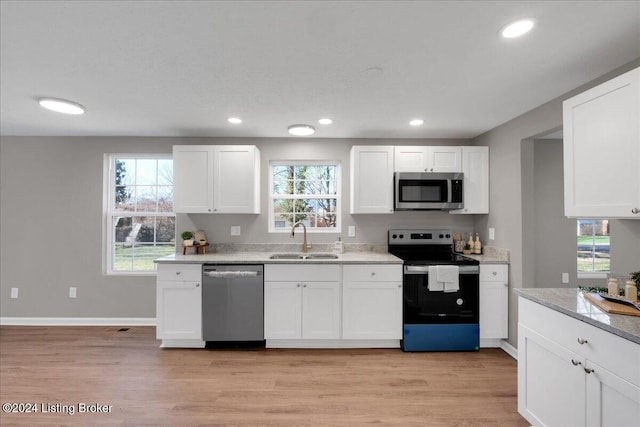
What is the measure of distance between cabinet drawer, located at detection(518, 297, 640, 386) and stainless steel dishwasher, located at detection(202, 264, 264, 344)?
7.28 feet

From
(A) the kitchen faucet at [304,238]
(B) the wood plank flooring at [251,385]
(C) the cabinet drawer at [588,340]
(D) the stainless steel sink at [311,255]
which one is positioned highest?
(A) the kitchen faucet at [304,238]

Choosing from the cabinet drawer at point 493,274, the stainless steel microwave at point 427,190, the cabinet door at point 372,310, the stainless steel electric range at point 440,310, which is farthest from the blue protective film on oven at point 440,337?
the stainless steel microwave at point 427,190

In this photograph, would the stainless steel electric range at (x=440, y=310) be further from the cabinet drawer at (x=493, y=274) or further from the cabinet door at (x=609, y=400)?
the cabinet door at (x=609, y=400)

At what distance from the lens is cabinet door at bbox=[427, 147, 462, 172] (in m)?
3.28

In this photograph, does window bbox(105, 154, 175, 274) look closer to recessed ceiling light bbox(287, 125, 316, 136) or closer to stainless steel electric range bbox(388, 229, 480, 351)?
recessed ceiling light bbox(287, 125, 316, 136)

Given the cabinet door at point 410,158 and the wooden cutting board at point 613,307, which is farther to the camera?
the cabinet door at point 410,158

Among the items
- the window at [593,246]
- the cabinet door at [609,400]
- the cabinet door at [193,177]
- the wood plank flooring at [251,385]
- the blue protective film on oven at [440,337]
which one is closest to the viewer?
the cabinet door at [609,400]

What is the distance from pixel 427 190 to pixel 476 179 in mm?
573

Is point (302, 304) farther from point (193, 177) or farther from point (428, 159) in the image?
point (428, 159)

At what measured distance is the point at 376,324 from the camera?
2908mm

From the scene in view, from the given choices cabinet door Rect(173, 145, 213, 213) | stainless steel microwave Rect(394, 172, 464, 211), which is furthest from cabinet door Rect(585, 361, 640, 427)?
cabinet door Rect(173, 145, 213, 213)

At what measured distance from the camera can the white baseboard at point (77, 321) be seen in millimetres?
3521

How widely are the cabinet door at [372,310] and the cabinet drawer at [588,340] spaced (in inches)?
49.1

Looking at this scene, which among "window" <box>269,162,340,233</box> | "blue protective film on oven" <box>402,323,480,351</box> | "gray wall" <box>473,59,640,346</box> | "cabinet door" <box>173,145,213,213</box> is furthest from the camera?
"window" <box>269,162,340,233</box>
